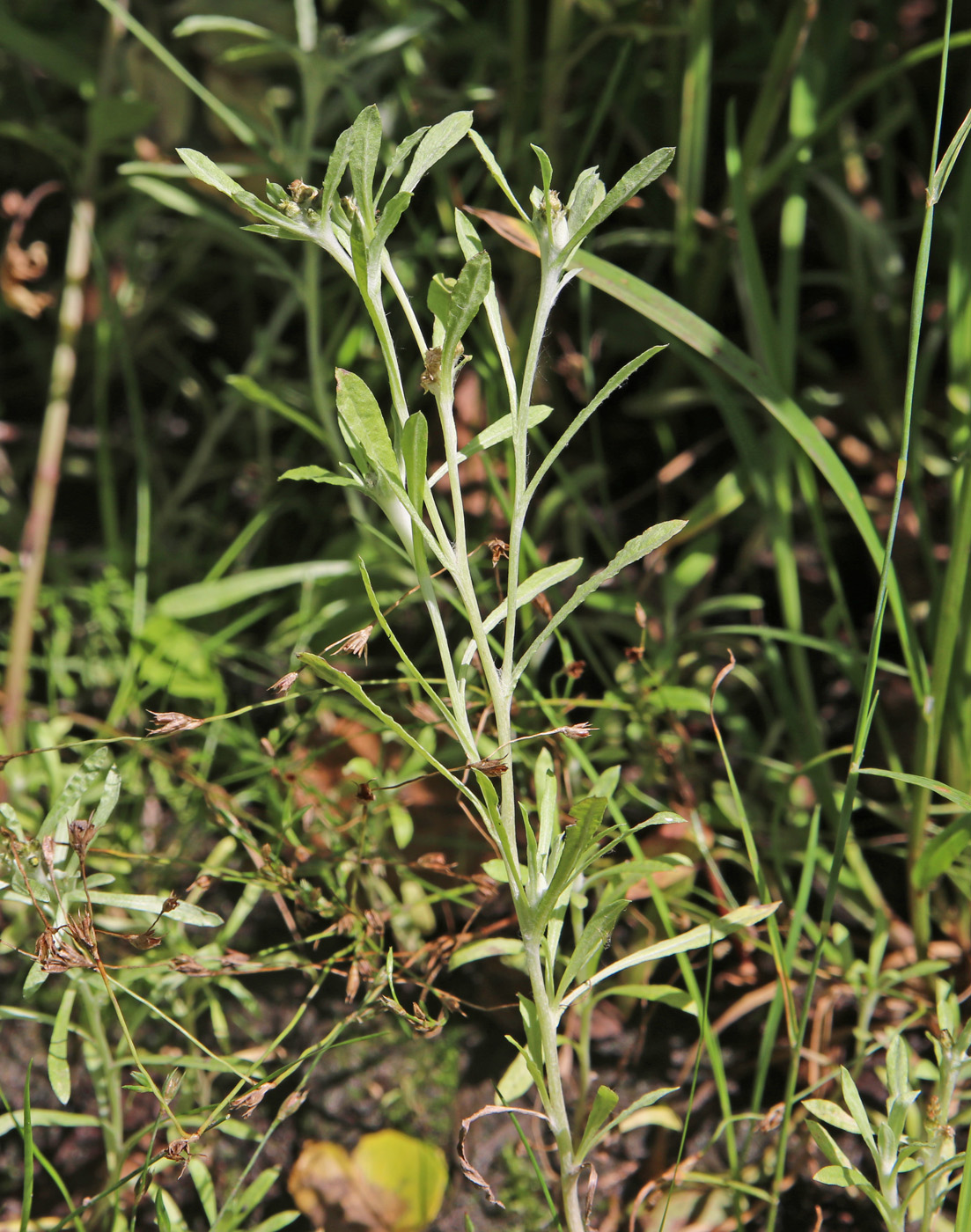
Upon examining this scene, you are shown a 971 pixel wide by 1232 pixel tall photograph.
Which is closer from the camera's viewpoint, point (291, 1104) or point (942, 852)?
point (291, 1104)

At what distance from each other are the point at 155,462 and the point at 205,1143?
98 cm

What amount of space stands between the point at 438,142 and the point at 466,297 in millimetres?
144

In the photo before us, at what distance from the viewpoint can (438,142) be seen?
0.67 m

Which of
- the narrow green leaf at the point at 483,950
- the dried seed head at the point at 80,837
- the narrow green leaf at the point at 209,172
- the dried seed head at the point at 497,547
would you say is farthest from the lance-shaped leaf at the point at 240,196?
the narrow green leaf at the point at 483,950

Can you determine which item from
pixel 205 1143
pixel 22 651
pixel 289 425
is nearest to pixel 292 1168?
pixel 205 1143

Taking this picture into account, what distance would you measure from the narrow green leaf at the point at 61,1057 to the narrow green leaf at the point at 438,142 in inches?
29.3

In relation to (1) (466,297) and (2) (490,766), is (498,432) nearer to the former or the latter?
(1) (466,297)

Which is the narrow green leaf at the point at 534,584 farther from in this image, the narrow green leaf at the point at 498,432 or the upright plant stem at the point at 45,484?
the upright plant stem at the point at 45,484

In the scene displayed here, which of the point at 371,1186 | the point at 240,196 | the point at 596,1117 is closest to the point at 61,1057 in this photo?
the point at 371,1186

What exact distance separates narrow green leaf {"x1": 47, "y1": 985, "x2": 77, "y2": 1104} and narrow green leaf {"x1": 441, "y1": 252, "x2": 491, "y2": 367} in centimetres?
66

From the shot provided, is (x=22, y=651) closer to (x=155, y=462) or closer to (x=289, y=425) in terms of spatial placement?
(x=155, y=462)

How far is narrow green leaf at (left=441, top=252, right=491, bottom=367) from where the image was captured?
597 millimetres

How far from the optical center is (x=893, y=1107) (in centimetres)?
78

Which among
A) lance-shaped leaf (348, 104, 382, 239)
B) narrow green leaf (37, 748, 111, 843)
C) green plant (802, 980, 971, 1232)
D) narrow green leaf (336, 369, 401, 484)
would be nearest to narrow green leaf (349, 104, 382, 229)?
lance-shaped leaf (348, 104, 382, 239)
